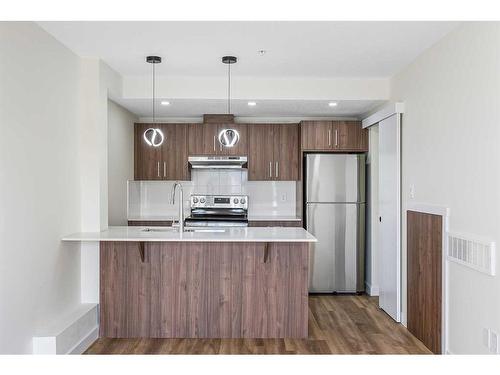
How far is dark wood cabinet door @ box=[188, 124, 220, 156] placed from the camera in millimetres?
5633

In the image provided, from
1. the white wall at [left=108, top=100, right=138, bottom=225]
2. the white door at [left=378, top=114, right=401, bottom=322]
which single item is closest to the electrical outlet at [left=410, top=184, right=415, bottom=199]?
the white door at [left=378, top=114, right=401, bottom=322]

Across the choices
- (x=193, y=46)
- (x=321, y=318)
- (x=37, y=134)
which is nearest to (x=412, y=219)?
(x=321, y=318)

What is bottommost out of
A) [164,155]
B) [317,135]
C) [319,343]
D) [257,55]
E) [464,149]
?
[319,343]

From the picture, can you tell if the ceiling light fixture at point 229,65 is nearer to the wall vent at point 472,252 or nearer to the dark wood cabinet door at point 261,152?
the dark wood cabinet door at point 261,152

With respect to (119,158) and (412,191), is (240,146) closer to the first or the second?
(119,158)

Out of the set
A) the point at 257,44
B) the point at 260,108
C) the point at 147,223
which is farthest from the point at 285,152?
the point at 257,44

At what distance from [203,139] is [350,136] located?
1.89m

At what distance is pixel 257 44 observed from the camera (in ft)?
11.3

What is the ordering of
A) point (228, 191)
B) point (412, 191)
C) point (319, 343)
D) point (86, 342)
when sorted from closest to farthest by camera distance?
point (86, 342) → point (319, 343) → point (412, 191) → point (228, 191)

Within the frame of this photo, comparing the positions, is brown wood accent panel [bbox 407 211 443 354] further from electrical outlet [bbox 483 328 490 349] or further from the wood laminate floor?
electrical outlet [bbox 483 328 490 349]

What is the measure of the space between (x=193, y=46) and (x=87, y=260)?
2.06 metres
